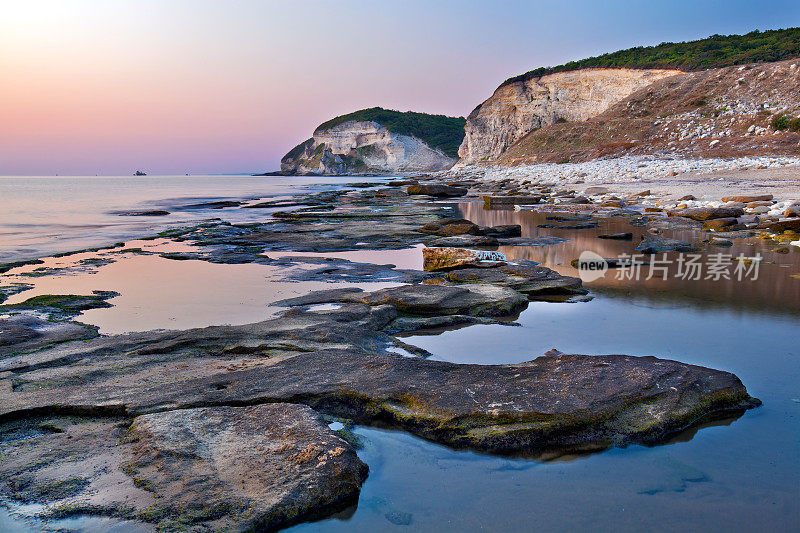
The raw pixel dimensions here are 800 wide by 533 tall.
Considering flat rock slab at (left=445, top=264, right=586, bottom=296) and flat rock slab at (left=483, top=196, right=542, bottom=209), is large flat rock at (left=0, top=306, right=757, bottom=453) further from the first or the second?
flat rock slab at (left=483, top=196, right=542, bottom=209)

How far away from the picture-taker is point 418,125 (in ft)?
528

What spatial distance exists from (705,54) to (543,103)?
19.0 meters

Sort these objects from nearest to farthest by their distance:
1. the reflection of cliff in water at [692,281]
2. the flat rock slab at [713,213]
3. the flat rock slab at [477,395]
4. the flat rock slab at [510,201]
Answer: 1. the flat rock slab at [477,395]
2. the reflection of cliff in water at [692,281]
3. the flat rock slab at [713,213]
4. the flat rock slab at [510,201]

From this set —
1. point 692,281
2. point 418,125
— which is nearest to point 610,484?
point 692,281

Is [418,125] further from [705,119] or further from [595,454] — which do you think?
[595,454]

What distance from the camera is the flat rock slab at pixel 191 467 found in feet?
8.36

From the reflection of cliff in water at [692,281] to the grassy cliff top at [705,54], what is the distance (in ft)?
151

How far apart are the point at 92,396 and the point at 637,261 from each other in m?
8.69

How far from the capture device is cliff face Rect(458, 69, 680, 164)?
58688 millimetres

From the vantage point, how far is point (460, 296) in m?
6.68

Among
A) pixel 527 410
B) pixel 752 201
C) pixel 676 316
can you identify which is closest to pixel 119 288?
pixel 527 410

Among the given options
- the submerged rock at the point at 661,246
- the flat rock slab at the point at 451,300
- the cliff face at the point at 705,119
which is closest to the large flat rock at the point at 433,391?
the flat rock slab at the point at 451,300

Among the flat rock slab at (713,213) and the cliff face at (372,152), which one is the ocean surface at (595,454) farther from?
the cliff face at (372,152)

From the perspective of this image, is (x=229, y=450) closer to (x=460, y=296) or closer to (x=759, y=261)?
(x=460, y=296)
